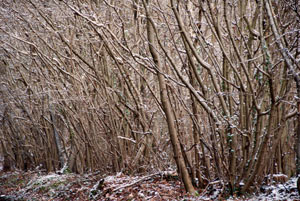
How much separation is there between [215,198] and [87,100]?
14.4ft

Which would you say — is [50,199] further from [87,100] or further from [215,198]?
[215,198]

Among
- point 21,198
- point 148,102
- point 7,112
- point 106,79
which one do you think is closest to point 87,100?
point 106,79

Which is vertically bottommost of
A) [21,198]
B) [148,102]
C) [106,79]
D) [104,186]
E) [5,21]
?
[21,198]

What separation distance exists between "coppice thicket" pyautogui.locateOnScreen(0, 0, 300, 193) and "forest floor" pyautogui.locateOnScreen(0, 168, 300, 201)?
244 mm

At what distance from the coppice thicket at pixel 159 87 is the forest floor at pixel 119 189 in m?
0.24

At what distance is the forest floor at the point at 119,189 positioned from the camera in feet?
15.3

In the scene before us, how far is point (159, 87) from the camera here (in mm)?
5500

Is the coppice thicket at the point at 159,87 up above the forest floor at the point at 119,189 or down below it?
above

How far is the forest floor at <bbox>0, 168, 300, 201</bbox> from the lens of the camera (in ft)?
15.3

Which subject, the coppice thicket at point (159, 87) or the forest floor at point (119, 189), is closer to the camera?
the coppice thicket at point (159, 87)

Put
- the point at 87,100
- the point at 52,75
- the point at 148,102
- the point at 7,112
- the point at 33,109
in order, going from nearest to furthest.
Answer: the point at 148,102 → the point at 87,100 → the point at 52,75 → the point at 33,109 → the point at 7,112

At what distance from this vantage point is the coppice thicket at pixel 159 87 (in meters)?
4.53

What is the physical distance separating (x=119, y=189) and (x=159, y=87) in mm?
2283

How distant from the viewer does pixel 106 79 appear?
796cm
